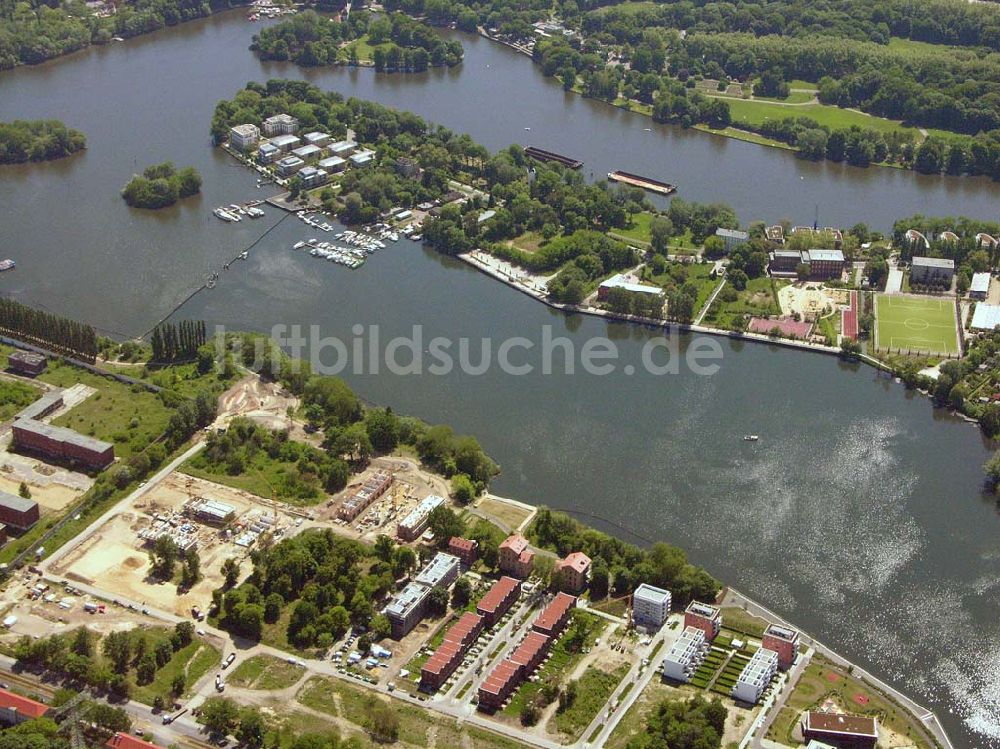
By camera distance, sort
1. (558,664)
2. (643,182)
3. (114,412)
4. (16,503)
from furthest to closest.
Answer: (643,182) → (114,412) → (16,503) → (558,664)

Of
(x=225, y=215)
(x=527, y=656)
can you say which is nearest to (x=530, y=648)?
(x=527, y=656)

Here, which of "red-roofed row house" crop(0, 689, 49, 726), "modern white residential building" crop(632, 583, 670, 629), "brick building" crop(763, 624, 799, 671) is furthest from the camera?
"modern white residential building" crop(632, 583, 670, 629)

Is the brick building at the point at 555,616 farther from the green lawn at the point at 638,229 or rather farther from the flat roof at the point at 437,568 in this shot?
the green lawn at the point at 638,229

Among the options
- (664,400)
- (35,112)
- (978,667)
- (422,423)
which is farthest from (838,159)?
(35,112)

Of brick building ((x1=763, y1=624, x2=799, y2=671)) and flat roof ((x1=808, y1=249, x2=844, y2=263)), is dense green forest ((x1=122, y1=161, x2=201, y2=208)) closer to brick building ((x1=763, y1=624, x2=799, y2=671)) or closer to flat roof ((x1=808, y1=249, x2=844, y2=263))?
flat roof ((x1=808, y1=249, x2=844, y2=263))

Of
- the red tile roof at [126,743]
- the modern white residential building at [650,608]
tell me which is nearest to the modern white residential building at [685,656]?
the modern white residential building at [650,608]

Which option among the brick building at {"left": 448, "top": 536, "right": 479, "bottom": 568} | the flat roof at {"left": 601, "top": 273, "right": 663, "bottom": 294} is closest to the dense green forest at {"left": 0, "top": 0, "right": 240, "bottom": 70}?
the flat roof at {"left": 601, "top": 273, "right": 663, "bottom": 294}

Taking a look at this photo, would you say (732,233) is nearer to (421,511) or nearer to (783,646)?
(421,511)
